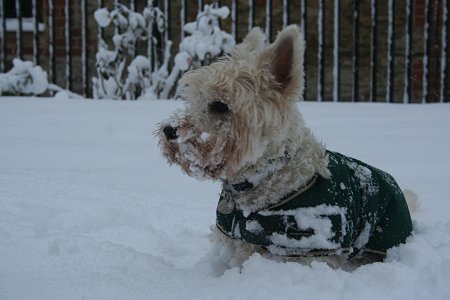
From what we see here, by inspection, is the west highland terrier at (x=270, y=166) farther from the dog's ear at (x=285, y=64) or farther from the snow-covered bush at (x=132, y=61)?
the snow-covered bush at (x=132, y=61)

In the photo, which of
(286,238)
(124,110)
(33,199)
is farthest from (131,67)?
(286,238)

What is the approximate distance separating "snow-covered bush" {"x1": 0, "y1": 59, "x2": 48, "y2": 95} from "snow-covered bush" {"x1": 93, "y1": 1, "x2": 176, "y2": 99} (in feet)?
2.35

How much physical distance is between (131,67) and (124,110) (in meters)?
1.09

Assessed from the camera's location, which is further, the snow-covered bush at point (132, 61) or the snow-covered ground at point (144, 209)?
the snow-covered bush at point (132, 61)

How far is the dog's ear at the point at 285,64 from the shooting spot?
2.38m

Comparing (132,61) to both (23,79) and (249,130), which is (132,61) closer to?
(23,79)

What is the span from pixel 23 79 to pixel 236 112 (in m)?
5.45

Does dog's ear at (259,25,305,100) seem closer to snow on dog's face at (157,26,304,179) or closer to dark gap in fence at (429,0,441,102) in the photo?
snow on dog's face at (157,26,304,179)

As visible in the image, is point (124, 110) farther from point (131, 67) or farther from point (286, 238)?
point (286, 238)

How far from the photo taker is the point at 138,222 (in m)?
3.19

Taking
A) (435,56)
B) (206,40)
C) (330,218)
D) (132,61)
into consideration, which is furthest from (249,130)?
(435,56)

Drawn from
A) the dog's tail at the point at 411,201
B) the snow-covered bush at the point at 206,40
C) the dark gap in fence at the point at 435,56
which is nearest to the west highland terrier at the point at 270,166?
the dog's tail at the point at 411,201

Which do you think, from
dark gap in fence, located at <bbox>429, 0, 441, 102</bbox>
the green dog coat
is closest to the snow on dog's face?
the green dog coat

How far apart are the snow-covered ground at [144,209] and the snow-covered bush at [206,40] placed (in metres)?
0.97
